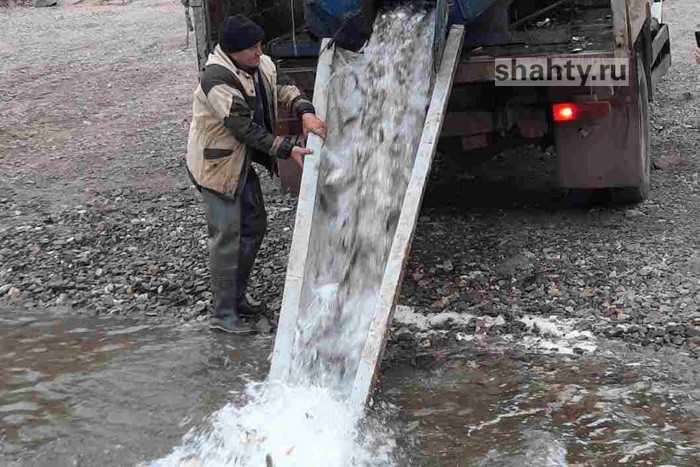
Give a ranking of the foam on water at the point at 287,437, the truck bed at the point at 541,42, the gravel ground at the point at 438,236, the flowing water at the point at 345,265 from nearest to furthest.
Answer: the foam on water at the point at 287,437
the flowing water at the point at 345,265
the gravel ground at the point at 438,236
the truck bed at the point at 541,42

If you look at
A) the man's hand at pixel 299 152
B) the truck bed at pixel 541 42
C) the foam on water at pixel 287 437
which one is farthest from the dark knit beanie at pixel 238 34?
the foam on water at pixel 287 437

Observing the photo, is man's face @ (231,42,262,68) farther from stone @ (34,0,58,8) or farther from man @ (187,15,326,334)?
stone @ (34,0,58,8)

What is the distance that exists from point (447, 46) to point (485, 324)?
154cm

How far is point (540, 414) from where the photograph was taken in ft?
12.6

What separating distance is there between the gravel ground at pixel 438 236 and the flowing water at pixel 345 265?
655 millimetres

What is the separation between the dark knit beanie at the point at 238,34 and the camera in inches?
176

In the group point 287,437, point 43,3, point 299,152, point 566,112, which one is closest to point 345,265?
point 299,152

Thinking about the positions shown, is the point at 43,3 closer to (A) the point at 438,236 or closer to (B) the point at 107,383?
(A) the point at 438,236

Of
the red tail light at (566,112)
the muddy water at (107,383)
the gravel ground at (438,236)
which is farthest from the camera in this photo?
the red tail light at (566,112)

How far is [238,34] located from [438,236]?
2.08m

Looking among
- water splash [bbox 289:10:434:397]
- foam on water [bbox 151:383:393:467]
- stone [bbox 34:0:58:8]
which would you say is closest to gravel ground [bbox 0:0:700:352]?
water splash [bbox 289:10:434:397]

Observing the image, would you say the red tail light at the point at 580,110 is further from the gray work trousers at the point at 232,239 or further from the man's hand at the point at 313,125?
the gray work trousers at the point at 232,239

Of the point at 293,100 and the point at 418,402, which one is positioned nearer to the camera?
the point at 418,402

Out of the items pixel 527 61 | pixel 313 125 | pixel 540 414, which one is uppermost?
pixel 527 61
